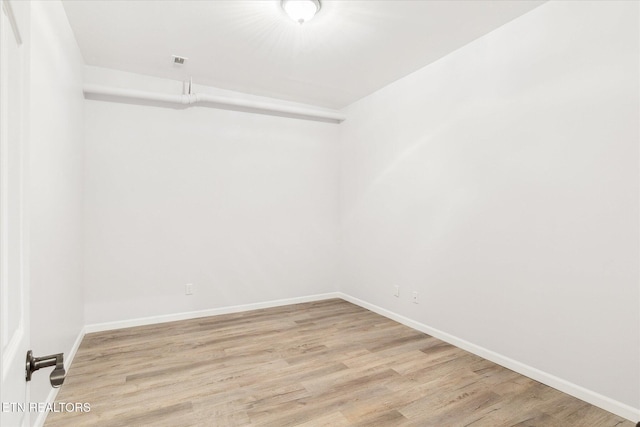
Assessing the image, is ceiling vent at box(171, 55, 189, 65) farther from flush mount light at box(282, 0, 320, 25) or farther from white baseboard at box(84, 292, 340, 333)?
white baseboard at box(84, 292, 340, 333)

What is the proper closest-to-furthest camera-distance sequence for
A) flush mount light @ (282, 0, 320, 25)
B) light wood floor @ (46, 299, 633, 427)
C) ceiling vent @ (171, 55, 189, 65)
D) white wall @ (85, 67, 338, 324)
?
light wood floor @ (46, 299, 633, 427)
flush mount light @ (282, 0, 320, 25)
ceiling vent @ (171, 55, 189, 65)
white wall @ (85, 67, 338, 324)

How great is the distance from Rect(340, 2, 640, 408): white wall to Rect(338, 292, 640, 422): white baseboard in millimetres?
44

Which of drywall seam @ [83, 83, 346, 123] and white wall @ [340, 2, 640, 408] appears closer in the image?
white wall @ [340, 2, 640, 408]

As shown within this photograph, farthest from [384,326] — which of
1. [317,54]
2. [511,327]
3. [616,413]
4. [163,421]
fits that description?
[317,54]

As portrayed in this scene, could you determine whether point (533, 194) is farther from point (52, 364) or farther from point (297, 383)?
point (52, 364)

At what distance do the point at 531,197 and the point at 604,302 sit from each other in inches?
32.1

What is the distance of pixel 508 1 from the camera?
2.40 metres

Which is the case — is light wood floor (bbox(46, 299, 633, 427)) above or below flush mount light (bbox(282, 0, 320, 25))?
below

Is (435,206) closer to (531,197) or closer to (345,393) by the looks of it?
(531,197)

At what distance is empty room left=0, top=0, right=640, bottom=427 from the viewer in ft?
6.55

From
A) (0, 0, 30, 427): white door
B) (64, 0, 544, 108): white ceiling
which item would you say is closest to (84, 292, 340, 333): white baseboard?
(64, 0, 544, 108): white ceiling

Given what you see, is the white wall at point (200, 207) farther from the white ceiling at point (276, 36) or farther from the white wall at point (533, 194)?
the white wall at point (533, 194)

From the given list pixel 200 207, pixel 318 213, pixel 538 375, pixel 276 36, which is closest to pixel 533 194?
pixel 538 375

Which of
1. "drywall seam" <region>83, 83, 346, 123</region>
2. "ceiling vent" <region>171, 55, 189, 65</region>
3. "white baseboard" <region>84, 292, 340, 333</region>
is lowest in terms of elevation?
"white baseboard" <region>84, 292, 340, 333</region>
